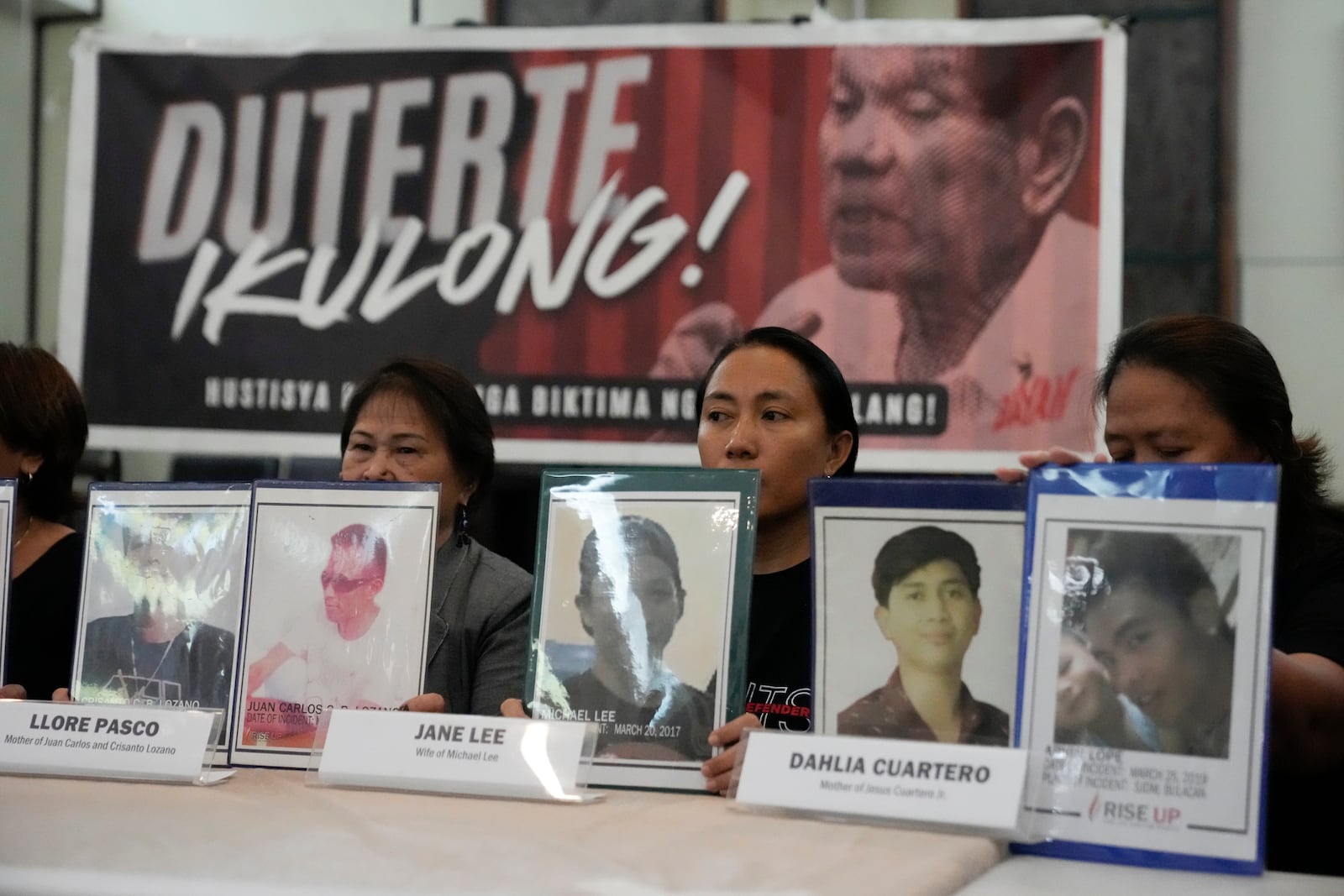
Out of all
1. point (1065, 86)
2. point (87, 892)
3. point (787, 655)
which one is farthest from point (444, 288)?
point (87, 892)

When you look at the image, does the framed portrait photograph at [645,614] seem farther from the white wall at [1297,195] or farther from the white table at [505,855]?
the white wall at [1297,195]

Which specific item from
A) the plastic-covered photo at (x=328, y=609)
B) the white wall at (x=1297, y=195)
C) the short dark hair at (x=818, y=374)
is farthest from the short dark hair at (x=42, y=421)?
the white wall at (x=1297, y=195)

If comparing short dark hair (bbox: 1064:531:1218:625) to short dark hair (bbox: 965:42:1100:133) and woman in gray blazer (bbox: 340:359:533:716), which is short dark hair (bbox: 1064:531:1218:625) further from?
short dark hair (bbox: 965:42:1100:133)

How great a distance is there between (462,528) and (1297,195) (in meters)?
2.23

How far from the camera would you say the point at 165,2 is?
361cm

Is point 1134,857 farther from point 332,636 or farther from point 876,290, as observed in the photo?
point 876,290

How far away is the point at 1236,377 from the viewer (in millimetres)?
1178

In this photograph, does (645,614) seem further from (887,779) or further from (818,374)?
(818,374)

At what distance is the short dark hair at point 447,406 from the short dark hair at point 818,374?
280 millimetres

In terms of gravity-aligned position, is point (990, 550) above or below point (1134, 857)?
above

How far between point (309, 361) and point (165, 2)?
4.41ft

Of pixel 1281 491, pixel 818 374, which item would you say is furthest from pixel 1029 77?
pixel 1281 491

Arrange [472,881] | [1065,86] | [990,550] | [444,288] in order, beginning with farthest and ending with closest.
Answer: [444,288] → [1065,86] → [990,550] → [472,881]

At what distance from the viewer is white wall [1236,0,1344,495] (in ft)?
9.61
